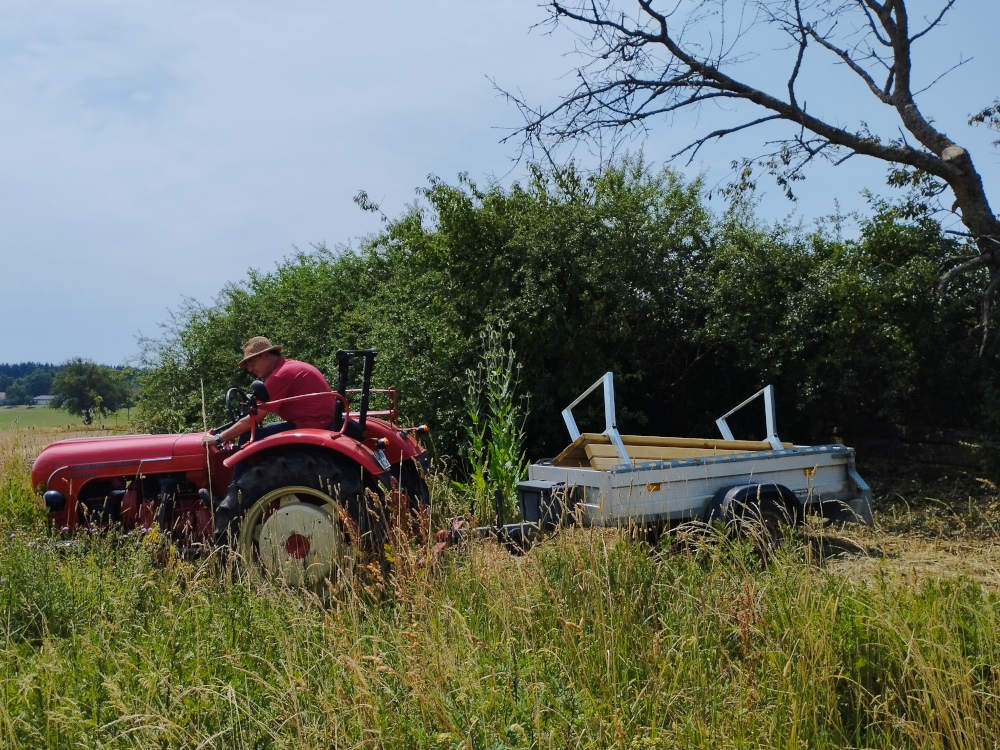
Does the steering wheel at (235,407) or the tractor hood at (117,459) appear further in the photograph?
the tractor hood at (117,459)

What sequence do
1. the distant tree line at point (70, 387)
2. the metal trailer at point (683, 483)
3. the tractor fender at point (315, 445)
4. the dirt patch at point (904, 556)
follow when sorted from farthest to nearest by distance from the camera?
the distant tree line at point (70, 387), the metal trailer at point (683, 483), the tractor fender at point (315, 445), the dirt patch at point (904, 556)

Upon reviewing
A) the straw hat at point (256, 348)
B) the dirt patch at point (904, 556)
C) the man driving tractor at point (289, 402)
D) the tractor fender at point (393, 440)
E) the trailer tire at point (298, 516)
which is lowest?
the dirt patch at point (904, 556)

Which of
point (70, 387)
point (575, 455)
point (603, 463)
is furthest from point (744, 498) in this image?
point (70, 387)

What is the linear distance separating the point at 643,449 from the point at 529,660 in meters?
4.07

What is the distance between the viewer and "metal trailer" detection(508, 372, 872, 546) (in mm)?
5617

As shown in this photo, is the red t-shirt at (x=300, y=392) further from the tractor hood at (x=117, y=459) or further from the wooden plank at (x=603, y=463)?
the wooden plank at (x=603, y=463)

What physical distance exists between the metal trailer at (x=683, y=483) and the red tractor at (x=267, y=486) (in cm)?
84

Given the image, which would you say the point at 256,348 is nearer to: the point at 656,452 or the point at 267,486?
the point at 267,486

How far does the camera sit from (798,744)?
2777mm

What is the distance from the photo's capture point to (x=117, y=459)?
19.0 ft

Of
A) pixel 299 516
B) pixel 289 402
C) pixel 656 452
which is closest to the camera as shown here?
pixel 299 516

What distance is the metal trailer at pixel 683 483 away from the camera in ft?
18.4

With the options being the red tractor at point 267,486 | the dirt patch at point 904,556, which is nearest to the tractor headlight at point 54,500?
the red tractor at point 267,486

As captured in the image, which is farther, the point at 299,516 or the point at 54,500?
the point at 54,500
